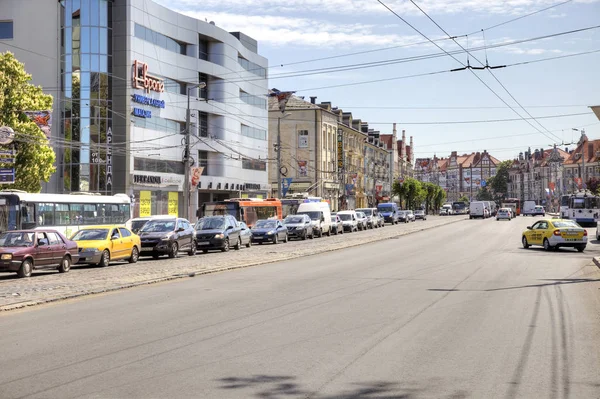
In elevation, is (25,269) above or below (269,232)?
below

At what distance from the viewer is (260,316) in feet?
39.0

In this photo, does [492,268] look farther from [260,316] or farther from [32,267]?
[32,267]

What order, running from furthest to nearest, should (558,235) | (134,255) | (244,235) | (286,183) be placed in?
1. (286,183)
2. (244,235)
3. (558,235)
4. (134,255)

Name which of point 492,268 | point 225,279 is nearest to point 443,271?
point 492,268

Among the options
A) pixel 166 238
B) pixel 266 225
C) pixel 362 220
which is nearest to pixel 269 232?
pixel 266 225

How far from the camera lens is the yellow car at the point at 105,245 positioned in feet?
83.6

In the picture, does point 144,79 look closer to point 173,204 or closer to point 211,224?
point 173,204

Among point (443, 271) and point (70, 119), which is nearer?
point (443, 271)

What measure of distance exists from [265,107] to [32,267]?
5670 centimetres

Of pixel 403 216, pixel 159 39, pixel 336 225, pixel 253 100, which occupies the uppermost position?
pixel 159 39

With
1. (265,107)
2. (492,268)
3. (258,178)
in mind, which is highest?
(265,107)

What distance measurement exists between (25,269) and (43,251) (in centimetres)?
95

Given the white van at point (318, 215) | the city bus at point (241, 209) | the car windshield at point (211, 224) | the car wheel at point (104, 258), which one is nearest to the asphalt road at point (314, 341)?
the car wheel at point (104, 258)

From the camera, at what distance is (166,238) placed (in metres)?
30.1
